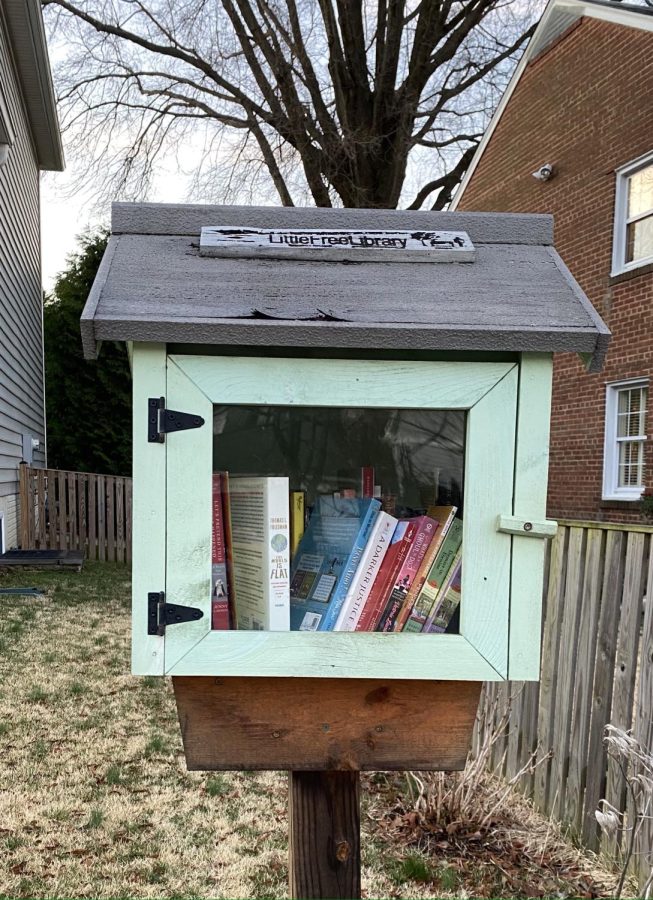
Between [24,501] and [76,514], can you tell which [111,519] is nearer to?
[76,514]

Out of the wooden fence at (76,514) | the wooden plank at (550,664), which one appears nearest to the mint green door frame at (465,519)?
the wooden plank at (550,664)

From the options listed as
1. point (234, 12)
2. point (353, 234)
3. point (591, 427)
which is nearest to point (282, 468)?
point (353, 234)

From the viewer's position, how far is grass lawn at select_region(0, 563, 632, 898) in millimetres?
2369

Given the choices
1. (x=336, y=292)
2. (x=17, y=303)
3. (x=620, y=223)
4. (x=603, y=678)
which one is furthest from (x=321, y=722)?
(x=17, y=303)

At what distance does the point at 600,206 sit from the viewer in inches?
336

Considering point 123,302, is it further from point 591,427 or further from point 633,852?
point 591,427

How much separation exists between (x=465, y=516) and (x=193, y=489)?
0.42 meters

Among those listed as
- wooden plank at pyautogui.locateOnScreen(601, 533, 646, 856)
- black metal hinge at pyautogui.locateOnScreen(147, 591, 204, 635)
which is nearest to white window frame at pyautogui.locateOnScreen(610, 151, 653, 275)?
wooden plank at pyautogui.locateOnScreen(601, 533, 646, 856)

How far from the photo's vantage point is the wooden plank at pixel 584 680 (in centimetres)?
258

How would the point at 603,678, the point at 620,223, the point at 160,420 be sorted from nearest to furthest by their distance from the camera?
the point at 160,420, the point at 603,678, the point at 620,223

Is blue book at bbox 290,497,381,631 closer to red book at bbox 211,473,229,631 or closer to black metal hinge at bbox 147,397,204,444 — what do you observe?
red book at bbox 211,473,229,631

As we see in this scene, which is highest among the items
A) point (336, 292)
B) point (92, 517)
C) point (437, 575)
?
point (336, 292)

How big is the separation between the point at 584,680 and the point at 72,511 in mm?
8142

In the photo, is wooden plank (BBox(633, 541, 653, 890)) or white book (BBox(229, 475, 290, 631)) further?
wooden plank (BBox(633, 541, 653, 890))
